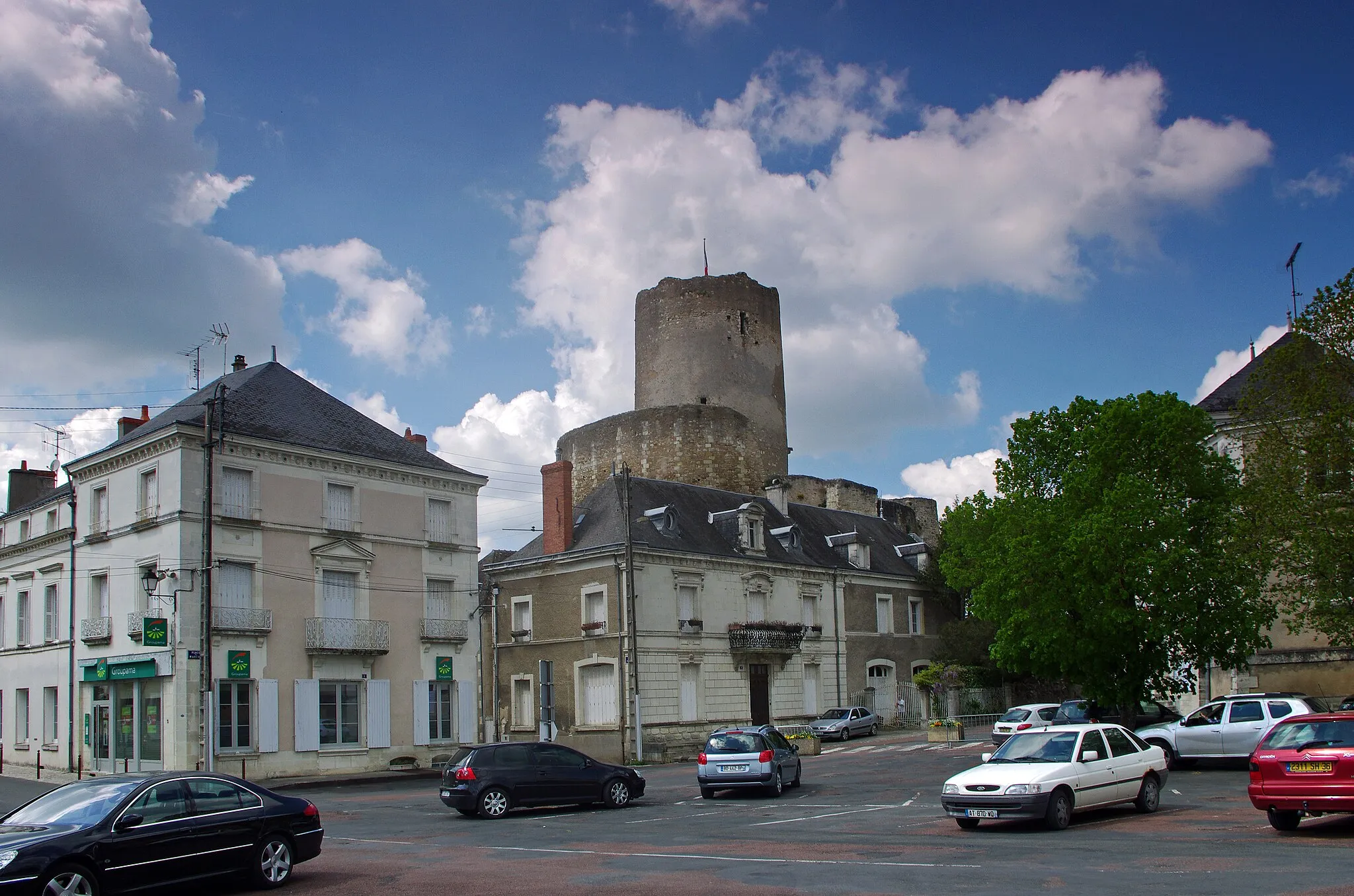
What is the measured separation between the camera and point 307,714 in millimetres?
31234

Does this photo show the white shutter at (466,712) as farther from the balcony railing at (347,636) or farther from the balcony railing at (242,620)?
the balcony railing at (242,620)

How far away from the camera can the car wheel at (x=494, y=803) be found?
20.1 metres

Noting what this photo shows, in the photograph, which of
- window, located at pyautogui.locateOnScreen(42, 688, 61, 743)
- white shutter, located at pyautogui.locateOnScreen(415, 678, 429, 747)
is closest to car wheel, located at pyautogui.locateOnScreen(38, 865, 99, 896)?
white shutter, located at pyautogui.locateOnScreen(415, 678, 429, 747)

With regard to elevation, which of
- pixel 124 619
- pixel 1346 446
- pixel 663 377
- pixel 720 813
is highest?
pixel 663 377

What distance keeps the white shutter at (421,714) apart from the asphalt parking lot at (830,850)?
1160 centimetres

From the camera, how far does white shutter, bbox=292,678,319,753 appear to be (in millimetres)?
31031

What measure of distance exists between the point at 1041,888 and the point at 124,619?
26.6 meters

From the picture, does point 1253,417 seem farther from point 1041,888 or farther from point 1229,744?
point 1041,888

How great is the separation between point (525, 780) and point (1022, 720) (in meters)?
17.1

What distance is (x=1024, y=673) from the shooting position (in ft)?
160

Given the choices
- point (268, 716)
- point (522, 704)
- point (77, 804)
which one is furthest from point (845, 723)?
point (77, 804)

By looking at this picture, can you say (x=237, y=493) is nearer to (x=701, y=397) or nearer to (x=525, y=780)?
(x=525, y=780)

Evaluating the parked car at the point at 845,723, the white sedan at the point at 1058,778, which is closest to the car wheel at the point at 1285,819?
the white sedan at the point at 1058,778

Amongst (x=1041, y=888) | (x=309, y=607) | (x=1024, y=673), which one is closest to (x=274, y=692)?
(x=309, y=607)
